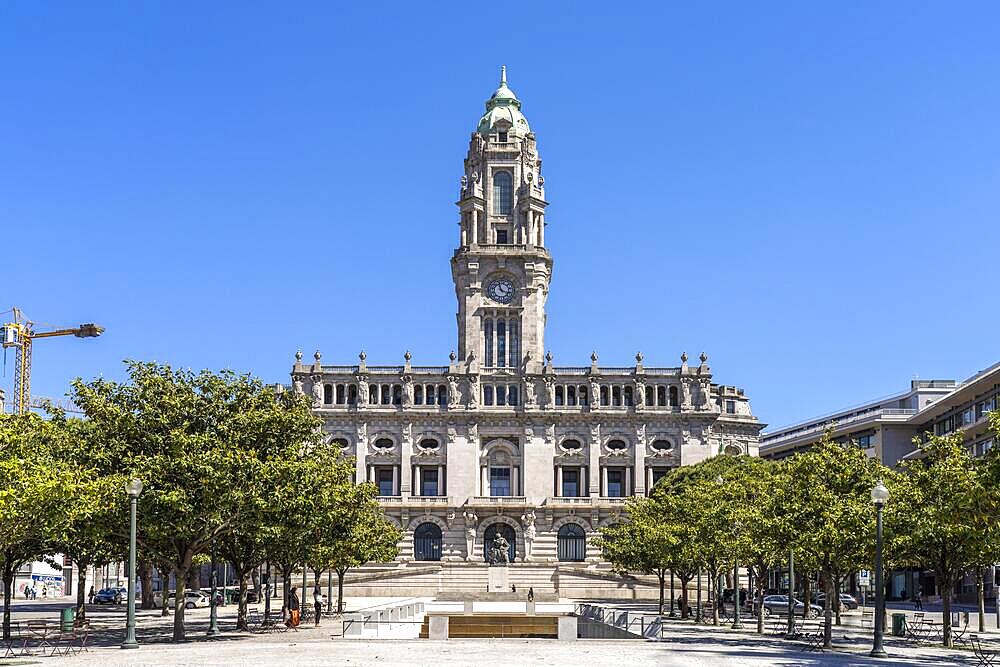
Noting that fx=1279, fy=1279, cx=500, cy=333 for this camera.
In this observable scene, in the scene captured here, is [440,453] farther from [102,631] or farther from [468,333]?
[102,631]

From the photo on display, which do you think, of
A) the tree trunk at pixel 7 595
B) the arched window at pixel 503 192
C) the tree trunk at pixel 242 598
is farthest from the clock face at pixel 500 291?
the tree trunk at pixel 7 595

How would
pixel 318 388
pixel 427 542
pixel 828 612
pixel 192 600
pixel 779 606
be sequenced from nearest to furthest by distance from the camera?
pixel 828 612 → pixel 779 606 → pixel 192 600 → pixel 427 542 → pixel 318 388

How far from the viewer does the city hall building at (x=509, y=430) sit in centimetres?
13800

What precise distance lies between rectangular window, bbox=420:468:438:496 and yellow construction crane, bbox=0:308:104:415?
74.4 meters

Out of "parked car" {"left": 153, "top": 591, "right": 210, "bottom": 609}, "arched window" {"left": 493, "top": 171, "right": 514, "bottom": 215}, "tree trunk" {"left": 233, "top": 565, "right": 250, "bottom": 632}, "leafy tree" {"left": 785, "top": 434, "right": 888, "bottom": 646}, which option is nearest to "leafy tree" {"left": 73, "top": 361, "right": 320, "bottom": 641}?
"tree trunk" {"left": 233, "top": 565, "right": 250, "bottom": 632}

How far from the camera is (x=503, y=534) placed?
138500 millimetres

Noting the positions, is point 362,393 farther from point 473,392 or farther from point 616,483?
point 616,483

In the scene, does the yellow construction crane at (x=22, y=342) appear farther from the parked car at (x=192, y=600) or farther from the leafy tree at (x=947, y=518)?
the leafy tree at (x=947, y=518)

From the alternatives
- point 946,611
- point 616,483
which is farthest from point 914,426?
point 946,611

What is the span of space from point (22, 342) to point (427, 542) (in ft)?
273

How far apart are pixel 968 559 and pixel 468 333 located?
290 ft

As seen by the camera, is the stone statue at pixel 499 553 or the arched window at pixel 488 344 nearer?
the stone statue at pixel 499 553

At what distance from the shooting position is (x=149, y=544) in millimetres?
55344

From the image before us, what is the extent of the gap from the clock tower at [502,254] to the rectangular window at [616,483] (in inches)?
564
